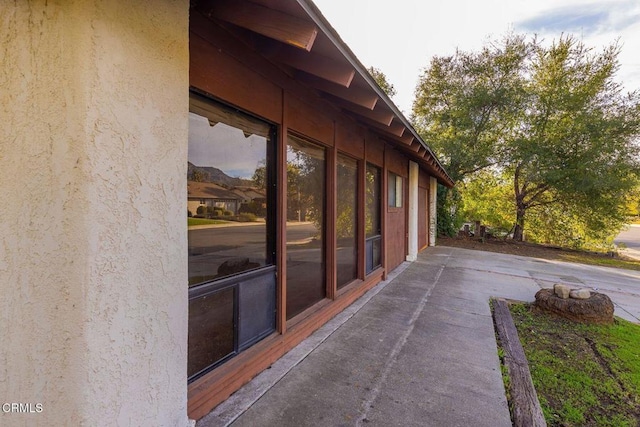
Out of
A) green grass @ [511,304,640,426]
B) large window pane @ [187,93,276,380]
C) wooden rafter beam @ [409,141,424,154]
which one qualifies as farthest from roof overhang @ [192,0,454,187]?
green grass @ [511,304,640,426]

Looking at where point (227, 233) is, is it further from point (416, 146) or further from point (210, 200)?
point (416, 146)

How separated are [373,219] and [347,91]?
11.1 ft

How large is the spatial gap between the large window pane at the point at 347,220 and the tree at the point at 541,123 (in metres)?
11.6

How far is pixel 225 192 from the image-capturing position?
8.58 ft

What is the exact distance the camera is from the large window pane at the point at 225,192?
235 cm

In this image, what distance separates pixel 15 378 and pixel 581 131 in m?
17.6

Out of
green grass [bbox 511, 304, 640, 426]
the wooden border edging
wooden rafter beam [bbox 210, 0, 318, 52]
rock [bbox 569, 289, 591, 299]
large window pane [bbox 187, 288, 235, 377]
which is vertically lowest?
green grass [bbox 511, 304, 640, 426]

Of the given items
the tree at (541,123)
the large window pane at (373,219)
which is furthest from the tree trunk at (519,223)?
the large window pane at (373,219)

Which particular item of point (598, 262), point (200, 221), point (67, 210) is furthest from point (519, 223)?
point (67, 210)

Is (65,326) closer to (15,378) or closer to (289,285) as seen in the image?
(15,378)

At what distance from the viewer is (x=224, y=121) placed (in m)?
2.59

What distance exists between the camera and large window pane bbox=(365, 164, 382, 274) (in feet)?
19.8

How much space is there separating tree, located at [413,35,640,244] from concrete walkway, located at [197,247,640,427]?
33.4 feet

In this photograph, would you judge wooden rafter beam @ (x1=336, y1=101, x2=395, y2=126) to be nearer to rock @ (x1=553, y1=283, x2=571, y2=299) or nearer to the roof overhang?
the roof overhang
